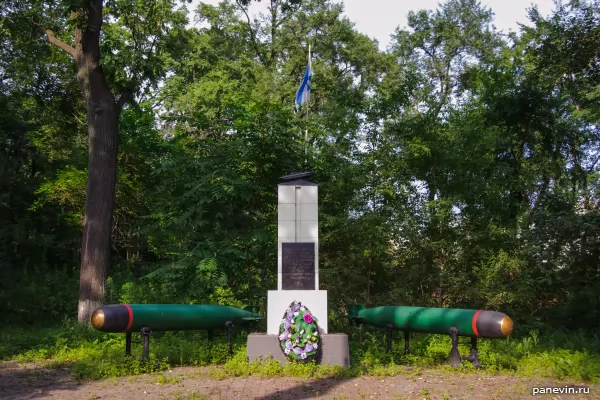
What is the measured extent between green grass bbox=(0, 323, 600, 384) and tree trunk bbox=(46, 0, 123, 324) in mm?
1150

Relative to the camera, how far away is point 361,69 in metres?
30.6

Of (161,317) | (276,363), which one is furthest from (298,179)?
(161,317)

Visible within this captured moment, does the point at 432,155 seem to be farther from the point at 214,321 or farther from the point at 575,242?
the point at 214,321

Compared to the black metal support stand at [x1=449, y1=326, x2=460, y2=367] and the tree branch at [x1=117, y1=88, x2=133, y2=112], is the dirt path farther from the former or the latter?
the tree branch at [x1=117, y1=88, x2=133, y2=112]

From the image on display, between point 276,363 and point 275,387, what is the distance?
124 centimetres

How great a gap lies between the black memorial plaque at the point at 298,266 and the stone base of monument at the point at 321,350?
1.03m

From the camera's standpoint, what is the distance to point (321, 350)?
9.68 metres

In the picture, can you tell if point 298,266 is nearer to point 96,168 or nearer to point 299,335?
point 299,335

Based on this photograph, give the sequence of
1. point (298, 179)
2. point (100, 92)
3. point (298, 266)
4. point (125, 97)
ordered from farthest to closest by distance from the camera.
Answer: point (125, 97) → point (100, 92) → point (298, 179) → point (298, 266)

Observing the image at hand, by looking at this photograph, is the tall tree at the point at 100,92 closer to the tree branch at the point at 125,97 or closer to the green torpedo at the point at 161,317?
the tree branch at the point at 125,97

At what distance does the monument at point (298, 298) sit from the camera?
31.2 ft

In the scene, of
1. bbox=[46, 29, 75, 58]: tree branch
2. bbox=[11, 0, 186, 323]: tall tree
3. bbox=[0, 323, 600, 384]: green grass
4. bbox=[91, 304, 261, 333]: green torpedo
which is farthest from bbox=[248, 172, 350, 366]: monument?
bbox=[46, 29, 75, 58]: tree branch

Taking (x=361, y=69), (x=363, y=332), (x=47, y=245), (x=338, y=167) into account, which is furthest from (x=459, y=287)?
(x=361, y=69)

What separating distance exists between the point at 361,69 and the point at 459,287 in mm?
19261
